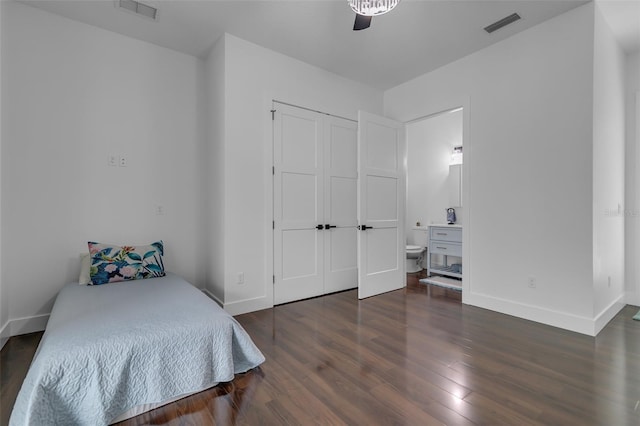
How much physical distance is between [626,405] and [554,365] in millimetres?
444

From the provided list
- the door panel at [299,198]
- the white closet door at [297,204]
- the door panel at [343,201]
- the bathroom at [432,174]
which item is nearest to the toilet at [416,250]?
the bathroom at [432,174]

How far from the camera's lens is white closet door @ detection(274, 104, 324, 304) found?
354 centimetres

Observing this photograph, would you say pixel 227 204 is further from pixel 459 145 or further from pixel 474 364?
pixel 459 145

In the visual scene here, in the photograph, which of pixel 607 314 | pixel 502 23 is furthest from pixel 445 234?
pixel 502 23

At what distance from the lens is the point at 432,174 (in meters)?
5.84

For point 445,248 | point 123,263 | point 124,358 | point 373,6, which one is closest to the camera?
point 124,358

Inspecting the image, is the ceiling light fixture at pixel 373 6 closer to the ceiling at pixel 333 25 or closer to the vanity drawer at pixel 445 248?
the ceiling at pixel 333 25

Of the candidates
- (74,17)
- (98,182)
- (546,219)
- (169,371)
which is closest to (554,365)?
(546,219)

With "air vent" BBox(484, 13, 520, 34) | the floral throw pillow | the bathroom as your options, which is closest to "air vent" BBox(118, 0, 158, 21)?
the floral throw pillow

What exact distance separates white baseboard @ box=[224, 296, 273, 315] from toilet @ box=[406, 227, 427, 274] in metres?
2.74

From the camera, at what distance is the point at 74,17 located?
289cm

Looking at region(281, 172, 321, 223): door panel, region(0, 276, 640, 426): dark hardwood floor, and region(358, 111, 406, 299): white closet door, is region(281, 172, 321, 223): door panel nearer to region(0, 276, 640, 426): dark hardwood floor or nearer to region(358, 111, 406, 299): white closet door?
region(358, 111, 406, 299): white closet door

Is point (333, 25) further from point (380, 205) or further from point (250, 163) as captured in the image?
point (380, 205)

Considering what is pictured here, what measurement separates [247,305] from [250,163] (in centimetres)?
153
